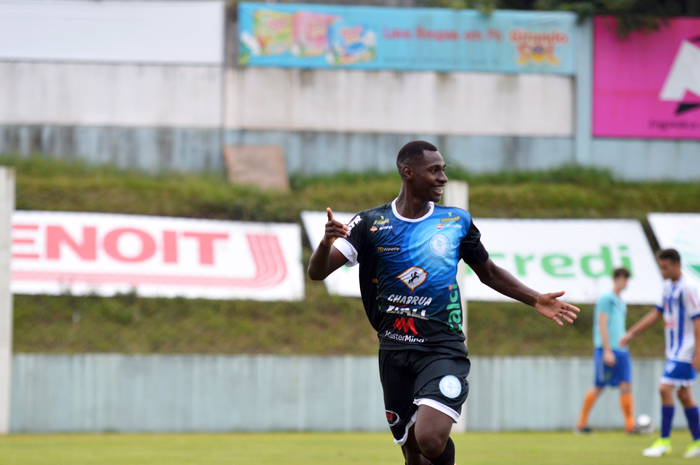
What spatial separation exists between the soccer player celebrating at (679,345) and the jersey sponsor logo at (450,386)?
4636 millimetres

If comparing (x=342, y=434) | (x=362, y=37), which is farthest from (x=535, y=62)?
(x=342, y=434)

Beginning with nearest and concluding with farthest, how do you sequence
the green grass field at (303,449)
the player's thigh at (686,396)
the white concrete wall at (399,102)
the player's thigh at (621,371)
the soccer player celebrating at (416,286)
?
the soccer player celebrating at (416,286), the green grass field at (303,449), the player's thigh at (686,396), the player's thigh at (621,371), the white concrete wall at (399,102)

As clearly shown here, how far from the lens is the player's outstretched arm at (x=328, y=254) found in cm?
461

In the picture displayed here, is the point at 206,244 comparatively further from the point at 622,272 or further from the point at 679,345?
the point at 679,345

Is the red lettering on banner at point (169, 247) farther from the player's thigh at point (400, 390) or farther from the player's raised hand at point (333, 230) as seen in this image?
the player's raised hand at point (333, 230)

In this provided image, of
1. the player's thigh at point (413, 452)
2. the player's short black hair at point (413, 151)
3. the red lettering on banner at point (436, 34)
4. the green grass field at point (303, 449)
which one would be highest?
the red lettering on banner at point (436, 34)

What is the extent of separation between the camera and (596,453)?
8.81 m

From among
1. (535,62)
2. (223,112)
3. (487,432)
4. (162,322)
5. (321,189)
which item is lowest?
(487,432)

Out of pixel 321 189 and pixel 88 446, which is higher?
pixel 321 189

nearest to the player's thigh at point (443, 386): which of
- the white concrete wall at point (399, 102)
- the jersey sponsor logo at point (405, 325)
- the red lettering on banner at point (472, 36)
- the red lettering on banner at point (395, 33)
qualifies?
the jersey sponsor logo at point (405, 325)

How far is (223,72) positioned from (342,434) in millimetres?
11531

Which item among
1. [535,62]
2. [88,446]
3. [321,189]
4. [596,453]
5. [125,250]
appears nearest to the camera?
[596,453]

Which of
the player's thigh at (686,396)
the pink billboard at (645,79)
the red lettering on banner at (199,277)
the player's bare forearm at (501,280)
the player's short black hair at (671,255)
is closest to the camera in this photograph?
the player's bare forearm at (501,280)

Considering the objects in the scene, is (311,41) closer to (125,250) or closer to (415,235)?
(125,250)
